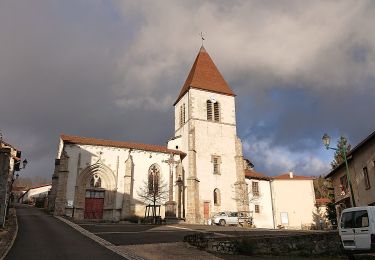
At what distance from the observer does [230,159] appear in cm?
4234

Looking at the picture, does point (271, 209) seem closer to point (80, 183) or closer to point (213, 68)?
point (213, 68)

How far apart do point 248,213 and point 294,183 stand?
10.2 metres

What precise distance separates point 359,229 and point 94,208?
2739cm

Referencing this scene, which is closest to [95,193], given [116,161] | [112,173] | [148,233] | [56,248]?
[112,173]

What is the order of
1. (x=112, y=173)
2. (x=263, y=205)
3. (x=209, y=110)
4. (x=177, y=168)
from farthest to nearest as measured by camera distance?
1. (x=209, y=110)
2. (x=263, y=205)
3. (x=177, y=168)
4. (x=112, y=173)

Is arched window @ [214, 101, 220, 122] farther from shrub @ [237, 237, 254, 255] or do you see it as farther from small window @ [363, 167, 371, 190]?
shrub @ [237, 237, 254, 255]

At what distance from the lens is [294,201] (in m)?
45.6

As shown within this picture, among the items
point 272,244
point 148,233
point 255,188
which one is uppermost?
point 255,188

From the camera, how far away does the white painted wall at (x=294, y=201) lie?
147 feet

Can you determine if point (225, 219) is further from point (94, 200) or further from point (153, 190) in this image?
point (94, 200)

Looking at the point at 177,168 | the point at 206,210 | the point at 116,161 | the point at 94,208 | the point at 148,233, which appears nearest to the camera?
the point at 148,233

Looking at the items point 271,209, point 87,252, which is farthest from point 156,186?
point 87,252

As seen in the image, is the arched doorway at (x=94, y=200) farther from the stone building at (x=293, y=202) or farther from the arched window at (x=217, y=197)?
the stone building at (x=293, y=202)

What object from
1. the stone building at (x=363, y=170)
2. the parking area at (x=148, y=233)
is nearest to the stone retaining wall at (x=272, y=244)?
the parking area at (x=148, y=233)
